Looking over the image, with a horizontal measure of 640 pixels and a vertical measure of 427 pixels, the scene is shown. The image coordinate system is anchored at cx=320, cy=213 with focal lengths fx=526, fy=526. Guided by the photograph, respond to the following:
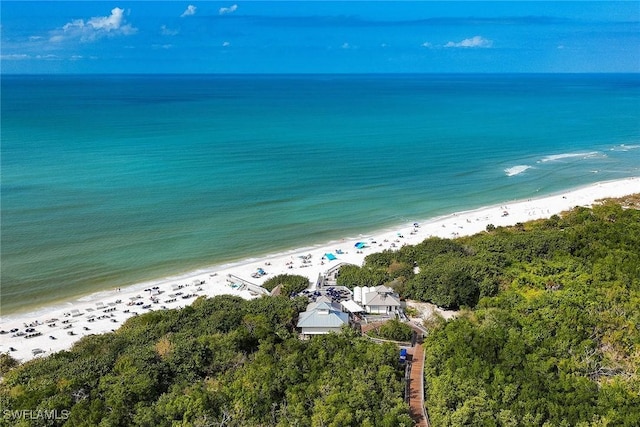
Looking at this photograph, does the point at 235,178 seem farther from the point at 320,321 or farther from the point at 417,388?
the point at 417,388

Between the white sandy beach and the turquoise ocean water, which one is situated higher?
the turquoise ocean water

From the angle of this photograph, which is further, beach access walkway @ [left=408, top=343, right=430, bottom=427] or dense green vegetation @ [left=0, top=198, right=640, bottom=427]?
beach access walkway @ [left=408, top=343, right=430, bottom=427]

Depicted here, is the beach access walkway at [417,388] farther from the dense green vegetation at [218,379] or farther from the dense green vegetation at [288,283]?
the dense green vegetation at [288,283]

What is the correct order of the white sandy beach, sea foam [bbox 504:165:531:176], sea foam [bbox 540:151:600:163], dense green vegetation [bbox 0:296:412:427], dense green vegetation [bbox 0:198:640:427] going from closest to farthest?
dense green vegetation [bbox 0:296:412:427] < dense green vegetation [bbox 0:198:640:427] < the white sandy beach < sea foam [bbox 504:165:531:176] < sea foam [bbox 540:151:600:163]

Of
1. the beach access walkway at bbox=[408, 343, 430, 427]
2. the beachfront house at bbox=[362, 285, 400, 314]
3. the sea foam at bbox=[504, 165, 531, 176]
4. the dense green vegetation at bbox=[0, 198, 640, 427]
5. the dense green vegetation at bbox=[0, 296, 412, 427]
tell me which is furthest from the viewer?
the sea foam at bbox=[504, 165, 531, 176]

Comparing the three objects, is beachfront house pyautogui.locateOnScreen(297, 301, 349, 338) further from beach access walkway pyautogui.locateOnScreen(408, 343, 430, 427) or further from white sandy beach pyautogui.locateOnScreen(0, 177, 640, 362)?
white sandy beach pyautogui.locateOnScreen(0, 177, 640, 362)

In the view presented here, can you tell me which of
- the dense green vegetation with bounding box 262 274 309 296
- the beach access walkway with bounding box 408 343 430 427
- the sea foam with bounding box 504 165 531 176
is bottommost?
the beach access walkway with bounding box 408 343 430 427

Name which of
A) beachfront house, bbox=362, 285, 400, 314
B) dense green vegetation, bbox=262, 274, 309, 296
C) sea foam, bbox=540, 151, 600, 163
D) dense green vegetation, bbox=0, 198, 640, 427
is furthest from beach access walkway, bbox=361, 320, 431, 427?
sea foam, bbox=540, 151, 600, 163
